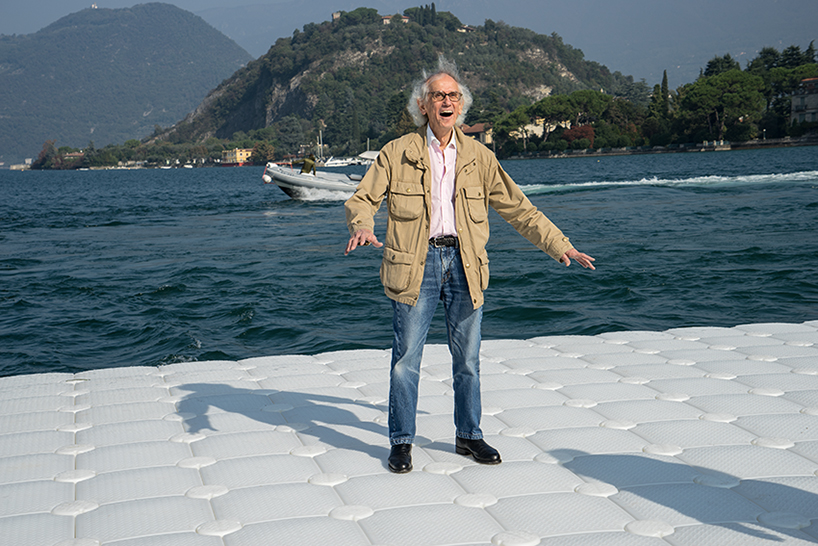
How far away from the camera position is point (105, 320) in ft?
34.4

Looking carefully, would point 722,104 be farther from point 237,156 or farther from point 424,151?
point 237,156

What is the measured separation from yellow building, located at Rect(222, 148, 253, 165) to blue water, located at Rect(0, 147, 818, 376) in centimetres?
16973

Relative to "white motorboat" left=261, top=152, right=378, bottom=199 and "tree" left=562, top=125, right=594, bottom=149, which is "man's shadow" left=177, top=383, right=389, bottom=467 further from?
"tree" left=562, top=125, right=594, bottom=149

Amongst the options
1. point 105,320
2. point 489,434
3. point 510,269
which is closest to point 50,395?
point 489,434

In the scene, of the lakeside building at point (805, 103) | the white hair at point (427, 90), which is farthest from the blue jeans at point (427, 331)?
the lakeside building at point (805, 103)

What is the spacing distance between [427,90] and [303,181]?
98.4ft

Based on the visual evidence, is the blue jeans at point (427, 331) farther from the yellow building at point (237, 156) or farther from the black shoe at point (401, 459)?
the yellow building at point (237, 156)

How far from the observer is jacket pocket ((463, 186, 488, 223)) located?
3.27 meters

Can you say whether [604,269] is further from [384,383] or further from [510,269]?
[384,383]

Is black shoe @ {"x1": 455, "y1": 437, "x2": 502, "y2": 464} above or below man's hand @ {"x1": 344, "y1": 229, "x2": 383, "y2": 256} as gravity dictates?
below

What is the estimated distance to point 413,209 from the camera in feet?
10.5

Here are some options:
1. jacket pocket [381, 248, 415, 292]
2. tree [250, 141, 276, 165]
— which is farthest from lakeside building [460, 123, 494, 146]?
jacket pocket [381, 248, 415, 292]

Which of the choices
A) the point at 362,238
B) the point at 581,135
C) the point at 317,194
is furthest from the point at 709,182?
the point at 581,135

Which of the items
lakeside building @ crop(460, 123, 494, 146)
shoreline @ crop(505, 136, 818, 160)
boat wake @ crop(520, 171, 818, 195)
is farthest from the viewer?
lakeside building @ crop(460, 123, 494, 146)
